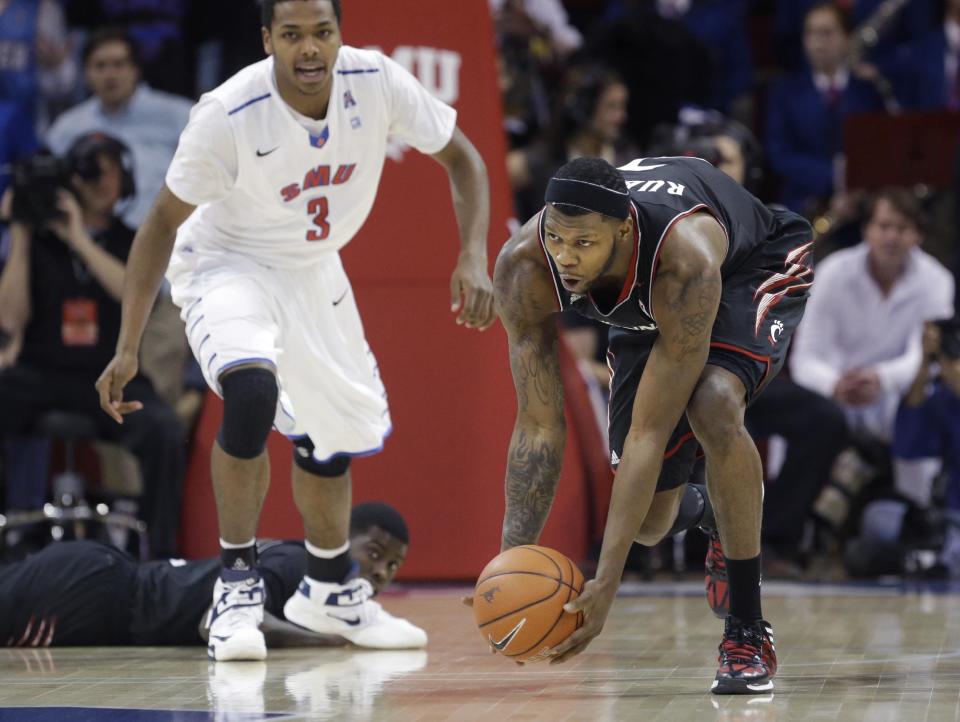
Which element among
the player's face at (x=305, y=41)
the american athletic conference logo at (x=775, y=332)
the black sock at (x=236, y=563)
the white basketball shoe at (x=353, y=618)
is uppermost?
the player's face at (x=305, y=41)

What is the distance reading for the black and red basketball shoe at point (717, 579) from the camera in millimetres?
5203

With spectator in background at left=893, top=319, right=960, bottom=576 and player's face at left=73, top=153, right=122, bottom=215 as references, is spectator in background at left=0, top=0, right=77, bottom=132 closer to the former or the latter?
player's face at left=73, top=153, right=122, bottom=215

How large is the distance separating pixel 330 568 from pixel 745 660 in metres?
1.80

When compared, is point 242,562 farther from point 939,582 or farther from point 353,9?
point 939,582

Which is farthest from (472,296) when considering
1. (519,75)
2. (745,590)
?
(519,75)

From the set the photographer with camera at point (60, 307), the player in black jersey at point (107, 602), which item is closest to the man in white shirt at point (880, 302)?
the photographer with camera at point (60, 307)

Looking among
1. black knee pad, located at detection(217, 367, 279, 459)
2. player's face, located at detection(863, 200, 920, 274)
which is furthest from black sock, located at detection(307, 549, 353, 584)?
player's face, located at detection(863, 200, 920, 274)

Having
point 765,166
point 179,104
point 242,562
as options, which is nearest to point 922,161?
point 765,166

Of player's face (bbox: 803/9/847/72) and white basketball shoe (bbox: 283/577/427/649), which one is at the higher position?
player's face (bbox: 803/9/847/72)

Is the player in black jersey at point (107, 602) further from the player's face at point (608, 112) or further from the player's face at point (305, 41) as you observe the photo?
the player's face at point (608, 112)

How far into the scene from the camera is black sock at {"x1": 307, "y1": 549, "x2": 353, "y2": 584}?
5.91 m

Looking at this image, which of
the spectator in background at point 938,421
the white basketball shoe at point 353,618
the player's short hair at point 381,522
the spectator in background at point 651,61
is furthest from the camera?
the spectator in background at point 651,61

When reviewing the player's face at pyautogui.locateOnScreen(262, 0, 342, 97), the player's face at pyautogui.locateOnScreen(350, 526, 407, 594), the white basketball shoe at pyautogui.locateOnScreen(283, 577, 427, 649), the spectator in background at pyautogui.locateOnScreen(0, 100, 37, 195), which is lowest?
the white basketball shoe at pyautogui.locateOnScreen(283, 577, 427, 649)

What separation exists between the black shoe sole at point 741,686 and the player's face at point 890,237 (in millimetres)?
4687
